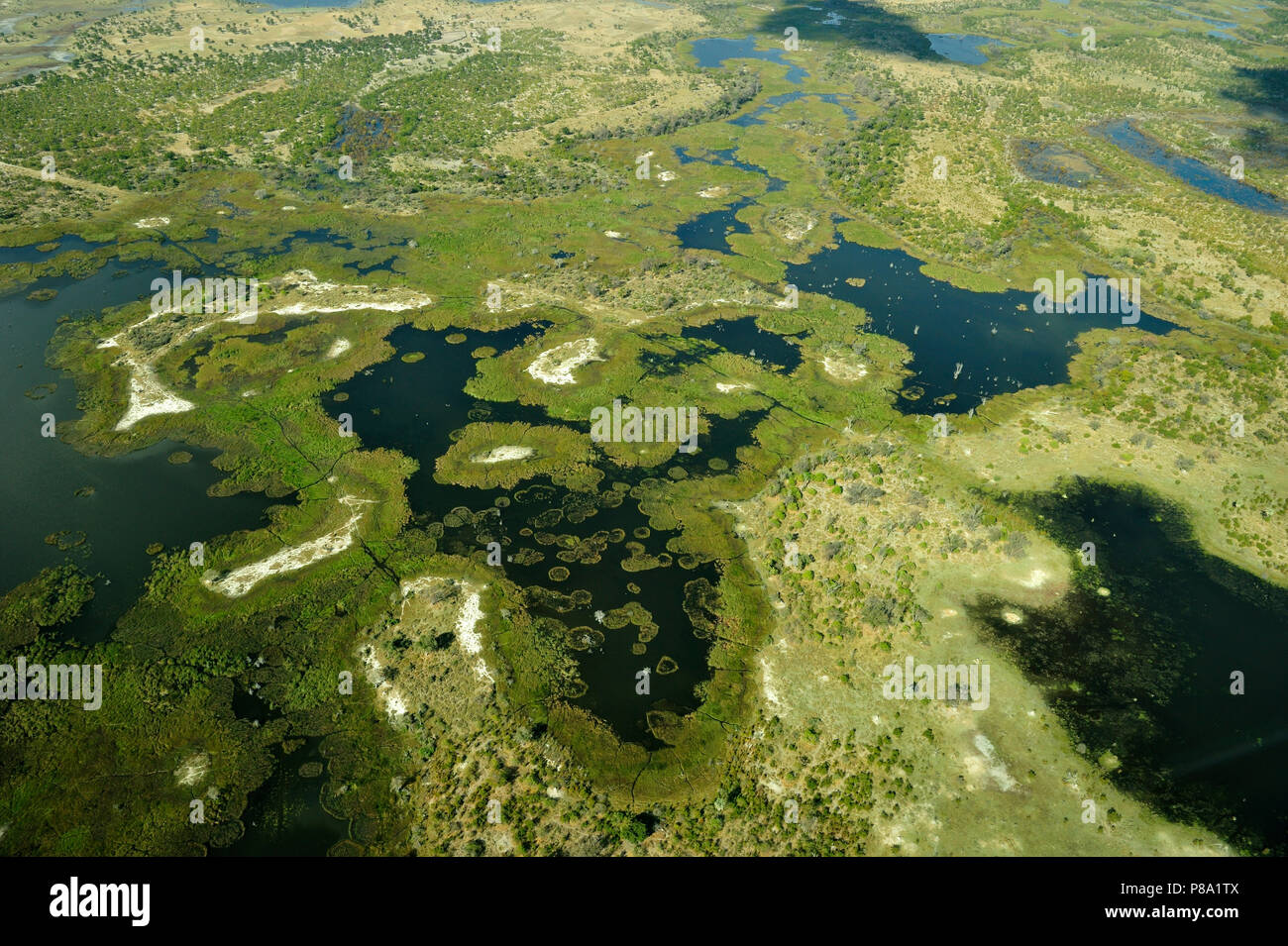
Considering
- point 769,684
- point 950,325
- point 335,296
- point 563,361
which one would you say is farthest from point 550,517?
point 950,325

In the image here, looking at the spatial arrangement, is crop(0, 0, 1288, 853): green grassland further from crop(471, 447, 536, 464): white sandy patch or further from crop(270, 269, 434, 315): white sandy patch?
crop(270, 269, 434, 315): white sandy patch

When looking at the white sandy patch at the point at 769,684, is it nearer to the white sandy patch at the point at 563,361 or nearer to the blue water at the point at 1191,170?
the white sandy patch at the point at 563,361

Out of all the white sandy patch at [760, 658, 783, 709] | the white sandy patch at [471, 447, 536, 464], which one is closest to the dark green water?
the white sandy patch at [471, 447, 536, 464]

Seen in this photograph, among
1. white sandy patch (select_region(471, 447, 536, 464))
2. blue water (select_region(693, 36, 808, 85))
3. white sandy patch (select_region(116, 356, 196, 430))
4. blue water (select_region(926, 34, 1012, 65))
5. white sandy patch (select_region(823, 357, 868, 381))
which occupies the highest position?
blue water (select_region(926, 34, 1012, 65))

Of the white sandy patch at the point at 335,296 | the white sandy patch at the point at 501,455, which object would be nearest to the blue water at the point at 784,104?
the white sandy patch at the point at 335,296

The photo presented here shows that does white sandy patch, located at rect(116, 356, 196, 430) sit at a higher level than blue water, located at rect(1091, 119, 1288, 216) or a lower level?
lower

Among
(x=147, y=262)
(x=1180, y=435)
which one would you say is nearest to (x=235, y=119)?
(x=147, y=262)

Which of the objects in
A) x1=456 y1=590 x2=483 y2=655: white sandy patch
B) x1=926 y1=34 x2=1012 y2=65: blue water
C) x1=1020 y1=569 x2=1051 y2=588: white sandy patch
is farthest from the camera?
x1=926 y1=34 x2=1012 y2=65: blue water
